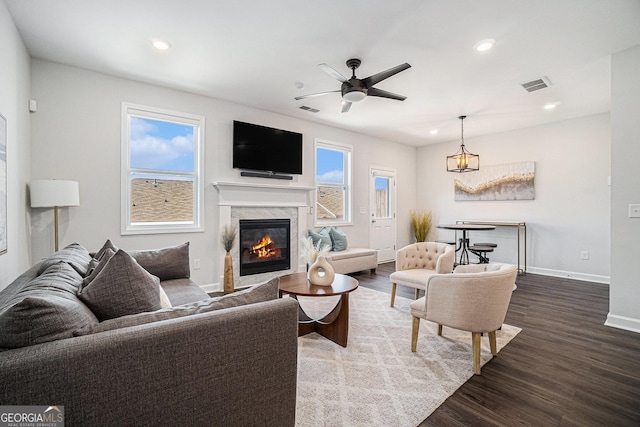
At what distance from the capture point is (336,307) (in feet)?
8.87

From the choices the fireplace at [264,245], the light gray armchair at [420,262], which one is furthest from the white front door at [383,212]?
the light gray armchair at [420,262]

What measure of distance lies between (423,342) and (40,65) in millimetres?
4763

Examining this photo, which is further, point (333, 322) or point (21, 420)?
point (333, 322)

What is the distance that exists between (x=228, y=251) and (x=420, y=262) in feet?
8.44

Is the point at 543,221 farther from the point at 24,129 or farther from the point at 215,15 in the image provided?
the point at 24,129

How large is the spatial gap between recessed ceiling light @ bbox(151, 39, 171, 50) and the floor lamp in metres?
1.60

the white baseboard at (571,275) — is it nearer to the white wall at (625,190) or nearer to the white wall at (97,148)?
the white wall at (625,190)

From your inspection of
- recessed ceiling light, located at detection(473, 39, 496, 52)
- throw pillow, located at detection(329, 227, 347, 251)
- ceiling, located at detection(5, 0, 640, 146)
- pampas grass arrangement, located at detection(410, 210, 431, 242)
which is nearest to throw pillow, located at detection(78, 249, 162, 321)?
ceiling, located at detection(5, 0, 640, 146)

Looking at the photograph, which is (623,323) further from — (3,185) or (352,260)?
(3,185)

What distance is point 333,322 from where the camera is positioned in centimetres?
265

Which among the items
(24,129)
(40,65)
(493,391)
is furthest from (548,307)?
(40,65)

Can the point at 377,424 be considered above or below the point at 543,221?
below

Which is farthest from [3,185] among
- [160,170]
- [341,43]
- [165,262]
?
[341,43]

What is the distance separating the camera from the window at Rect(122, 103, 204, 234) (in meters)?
3.63
